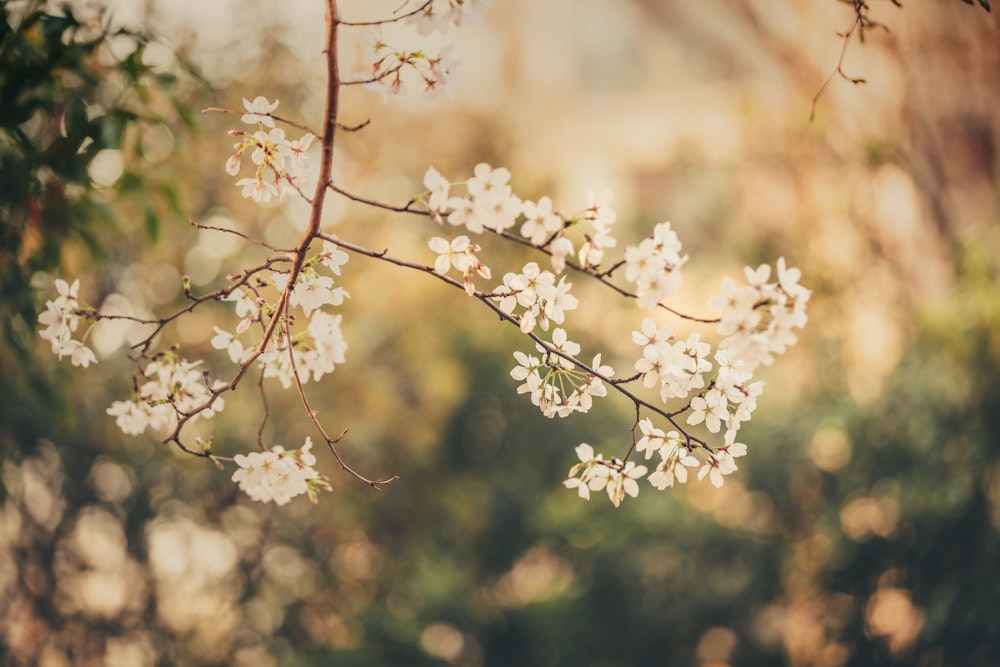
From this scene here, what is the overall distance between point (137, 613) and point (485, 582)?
1.05 metres

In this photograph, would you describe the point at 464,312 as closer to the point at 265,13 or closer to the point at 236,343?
the point at 265,13

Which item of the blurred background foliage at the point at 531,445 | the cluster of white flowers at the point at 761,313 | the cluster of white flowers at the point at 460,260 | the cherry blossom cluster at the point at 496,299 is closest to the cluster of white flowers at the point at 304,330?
the cherry blossom cluster at the point at 496,299

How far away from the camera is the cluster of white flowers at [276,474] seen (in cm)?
84

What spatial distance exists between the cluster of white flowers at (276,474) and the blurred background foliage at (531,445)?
0.96 m

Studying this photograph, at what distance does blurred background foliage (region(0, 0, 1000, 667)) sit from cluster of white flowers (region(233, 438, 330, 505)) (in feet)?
3.17

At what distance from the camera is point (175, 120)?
2047 mm

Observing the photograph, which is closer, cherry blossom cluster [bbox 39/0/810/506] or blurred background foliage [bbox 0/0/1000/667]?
cherry blossom cluster [bbox 39/0/810/506]

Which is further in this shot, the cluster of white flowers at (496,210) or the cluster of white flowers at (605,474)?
the cluster of white flowers at (605,474)

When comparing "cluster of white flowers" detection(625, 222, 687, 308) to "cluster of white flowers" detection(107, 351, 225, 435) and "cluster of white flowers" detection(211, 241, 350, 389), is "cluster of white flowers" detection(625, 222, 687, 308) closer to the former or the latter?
"cluster of white flowers" detection(211, 241, 350, 389)

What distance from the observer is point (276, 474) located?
0.85m

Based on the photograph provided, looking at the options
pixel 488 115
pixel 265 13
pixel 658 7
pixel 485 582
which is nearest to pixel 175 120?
pixel 265 13

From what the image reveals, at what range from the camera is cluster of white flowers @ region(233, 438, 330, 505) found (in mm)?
836

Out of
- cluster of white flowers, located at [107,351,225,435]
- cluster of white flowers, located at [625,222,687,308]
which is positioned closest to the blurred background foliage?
cluster of white flowers, located at [107,351,225,435]

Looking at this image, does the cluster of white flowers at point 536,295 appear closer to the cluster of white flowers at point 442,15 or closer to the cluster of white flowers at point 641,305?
the cluster of white flowers at point 641,305
